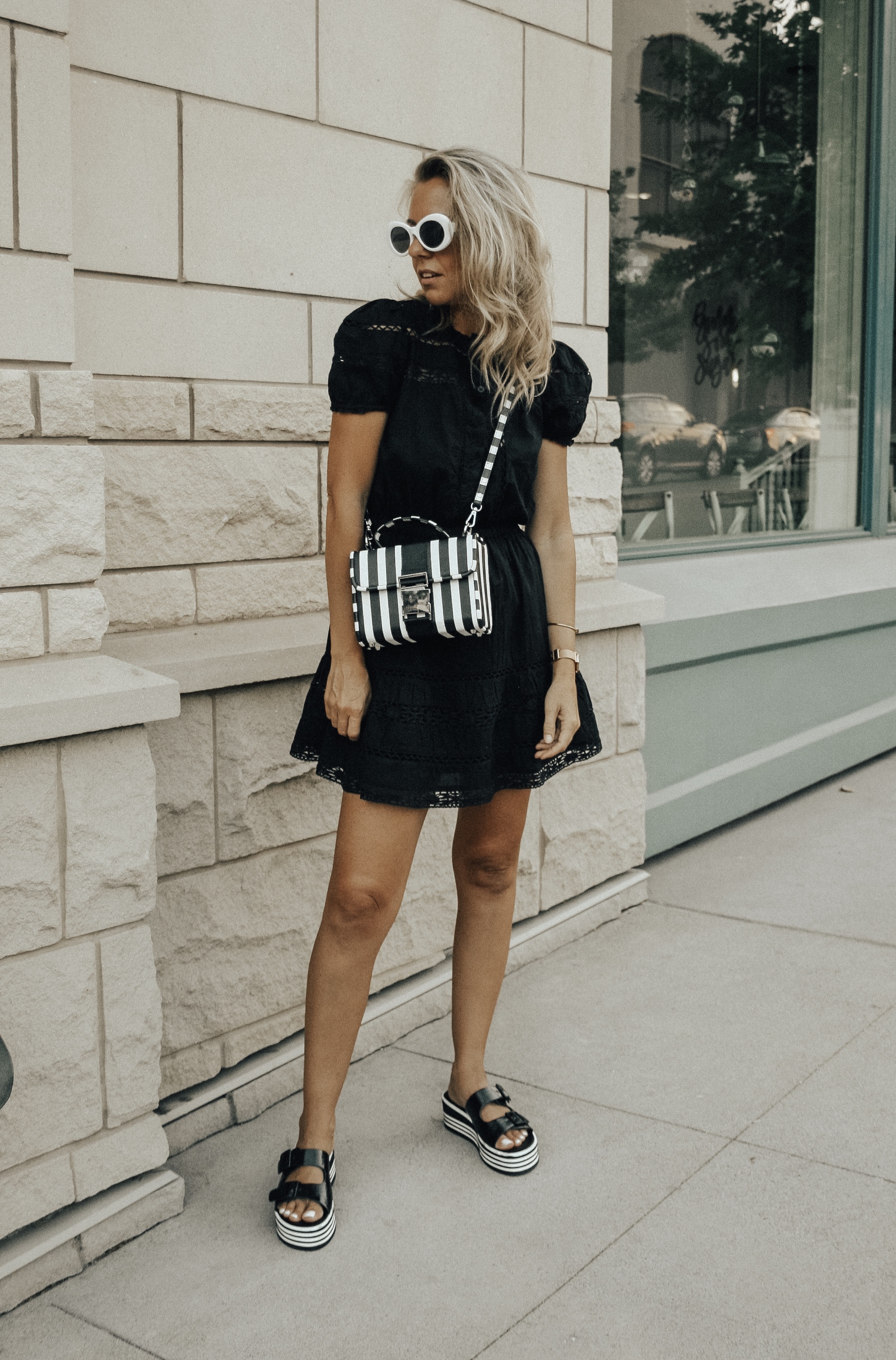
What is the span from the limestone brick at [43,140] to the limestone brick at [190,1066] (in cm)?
175

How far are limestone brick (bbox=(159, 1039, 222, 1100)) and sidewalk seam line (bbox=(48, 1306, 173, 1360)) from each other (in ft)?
1.90

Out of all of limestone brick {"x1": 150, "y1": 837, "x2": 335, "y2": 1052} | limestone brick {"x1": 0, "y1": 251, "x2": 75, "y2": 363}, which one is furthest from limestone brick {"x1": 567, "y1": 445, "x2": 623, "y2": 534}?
limestone brick {"x1": 0, "y1": 251, "x2": 75, "y2": 363}

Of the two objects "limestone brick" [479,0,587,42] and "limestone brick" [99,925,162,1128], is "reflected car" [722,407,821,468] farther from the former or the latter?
"limestone brick" [99,925,162,1128]

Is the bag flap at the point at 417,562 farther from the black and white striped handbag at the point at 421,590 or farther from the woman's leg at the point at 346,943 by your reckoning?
the woman's leg at the point at 346,943

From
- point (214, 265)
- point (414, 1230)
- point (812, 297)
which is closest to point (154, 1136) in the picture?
point (414, 1230)

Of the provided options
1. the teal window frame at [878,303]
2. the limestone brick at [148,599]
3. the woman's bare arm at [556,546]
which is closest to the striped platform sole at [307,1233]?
the woman's bare arm at [556,546]

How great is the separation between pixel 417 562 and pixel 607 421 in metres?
2.11

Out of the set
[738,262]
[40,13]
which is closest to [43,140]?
[40,13]

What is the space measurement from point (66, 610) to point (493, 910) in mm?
1121

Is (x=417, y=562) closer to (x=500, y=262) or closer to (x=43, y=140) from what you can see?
(x=500, y=262)

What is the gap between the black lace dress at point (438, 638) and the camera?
8.39 ft

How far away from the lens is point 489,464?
8.55ft

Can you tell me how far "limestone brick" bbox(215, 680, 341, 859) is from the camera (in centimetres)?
312

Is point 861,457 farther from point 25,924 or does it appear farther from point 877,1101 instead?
point 25,924
